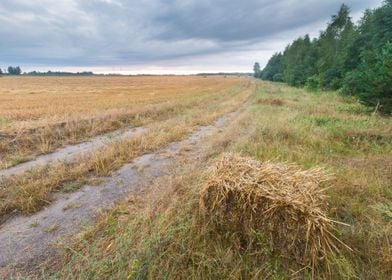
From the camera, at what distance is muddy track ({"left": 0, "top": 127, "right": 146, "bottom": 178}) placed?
5.96 m

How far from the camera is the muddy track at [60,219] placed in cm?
301

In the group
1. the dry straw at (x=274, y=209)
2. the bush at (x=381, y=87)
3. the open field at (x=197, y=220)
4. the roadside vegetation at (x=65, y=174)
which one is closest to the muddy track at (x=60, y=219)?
the open field at (x=197, y=220)

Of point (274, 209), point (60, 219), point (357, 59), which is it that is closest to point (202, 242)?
point (274, 209)

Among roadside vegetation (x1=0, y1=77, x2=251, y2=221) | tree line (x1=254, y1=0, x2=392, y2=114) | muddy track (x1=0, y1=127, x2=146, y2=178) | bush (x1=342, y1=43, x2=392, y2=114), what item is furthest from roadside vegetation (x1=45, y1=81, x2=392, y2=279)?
tree line (x1=254, y1=0, x2=392, y2=114)

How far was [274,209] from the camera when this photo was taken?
8.34ft

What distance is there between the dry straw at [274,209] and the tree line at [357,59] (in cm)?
976

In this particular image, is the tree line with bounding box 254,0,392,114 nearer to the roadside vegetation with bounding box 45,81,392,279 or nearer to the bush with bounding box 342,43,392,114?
the bush with bounding box 342,43,392,114

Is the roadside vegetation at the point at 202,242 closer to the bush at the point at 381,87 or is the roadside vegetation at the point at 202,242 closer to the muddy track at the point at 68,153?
the muddy track at the point at 68,153

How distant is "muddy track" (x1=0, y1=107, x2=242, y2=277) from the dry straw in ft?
7.65

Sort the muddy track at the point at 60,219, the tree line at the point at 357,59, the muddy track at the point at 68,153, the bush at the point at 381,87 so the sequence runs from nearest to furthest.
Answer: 1. the muddy track at the point at 60,219
2. the muddy track at the point at 68,153
3. the bush at the point at 381,87
4. the tree line at the point at 357,59

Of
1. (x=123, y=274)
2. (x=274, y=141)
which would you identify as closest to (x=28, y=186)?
(x=123, y=274)

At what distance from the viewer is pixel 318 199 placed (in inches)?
107

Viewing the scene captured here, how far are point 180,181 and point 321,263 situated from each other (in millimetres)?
2722

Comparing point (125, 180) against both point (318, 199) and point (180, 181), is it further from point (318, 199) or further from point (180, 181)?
point (318, 199)
